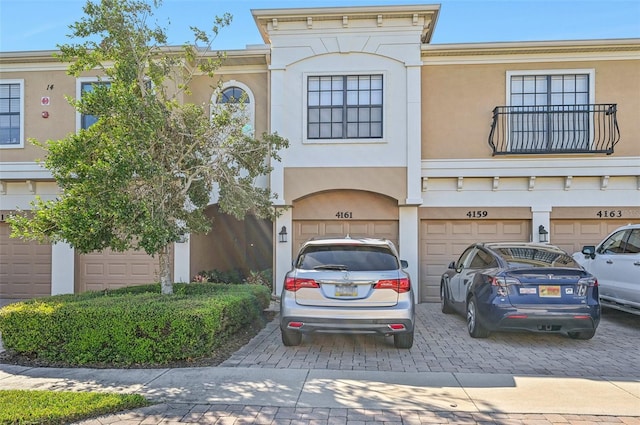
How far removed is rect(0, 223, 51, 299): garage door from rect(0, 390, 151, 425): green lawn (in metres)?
8.47

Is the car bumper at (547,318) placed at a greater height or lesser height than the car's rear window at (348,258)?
lesser

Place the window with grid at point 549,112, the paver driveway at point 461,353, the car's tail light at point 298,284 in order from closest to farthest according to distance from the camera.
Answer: the paver driveway at point 461,353, the car's tail light at point 298,284, the window with grid at point 549,112

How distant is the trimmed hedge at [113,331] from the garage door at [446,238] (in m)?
6.60

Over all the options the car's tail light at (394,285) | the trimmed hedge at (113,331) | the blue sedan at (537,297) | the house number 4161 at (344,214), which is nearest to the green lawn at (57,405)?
the trimmed hedge at (113,331)

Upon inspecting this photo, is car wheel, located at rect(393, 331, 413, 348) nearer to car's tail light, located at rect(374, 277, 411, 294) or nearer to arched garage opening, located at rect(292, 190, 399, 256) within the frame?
car's tail light, located at rect(374, 277, 411, 294)

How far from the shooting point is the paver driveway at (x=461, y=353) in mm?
6098

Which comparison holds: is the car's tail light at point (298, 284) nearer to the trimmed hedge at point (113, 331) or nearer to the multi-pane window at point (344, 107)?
the trimmed hedge at point (113, 331)

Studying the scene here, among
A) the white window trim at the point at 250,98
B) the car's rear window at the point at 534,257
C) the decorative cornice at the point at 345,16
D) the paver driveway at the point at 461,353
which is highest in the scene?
the decorative cornice at the point at 345,16

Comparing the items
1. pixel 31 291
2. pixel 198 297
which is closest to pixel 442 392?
pixel 198 297

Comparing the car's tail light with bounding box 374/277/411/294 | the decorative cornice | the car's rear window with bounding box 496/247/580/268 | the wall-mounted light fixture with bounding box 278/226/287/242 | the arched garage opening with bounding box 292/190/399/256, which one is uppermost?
the decorative cornice

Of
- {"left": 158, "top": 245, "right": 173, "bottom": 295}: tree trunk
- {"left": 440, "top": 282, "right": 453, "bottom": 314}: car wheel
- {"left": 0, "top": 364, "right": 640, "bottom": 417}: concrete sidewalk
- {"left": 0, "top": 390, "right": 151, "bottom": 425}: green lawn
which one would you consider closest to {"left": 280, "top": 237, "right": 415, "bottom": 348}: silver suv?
{"left": 0, "top": 364, "right": 640, "bottom": 417}: concrete sidewalk

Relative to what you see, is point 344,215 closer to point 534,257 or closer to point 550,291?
point 534,257

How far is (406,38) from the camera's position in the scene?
11508mm

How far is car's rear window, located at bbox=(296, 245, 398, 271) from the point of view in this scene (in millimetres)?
6598
